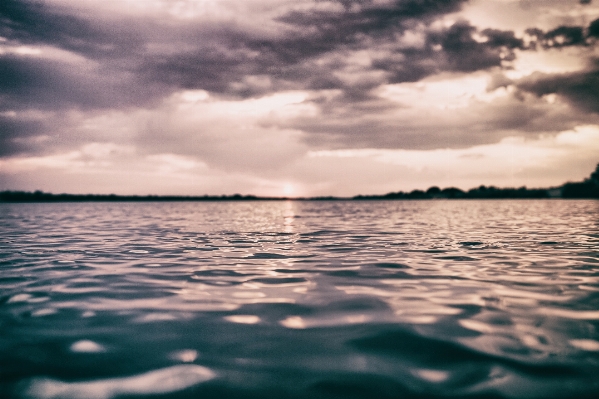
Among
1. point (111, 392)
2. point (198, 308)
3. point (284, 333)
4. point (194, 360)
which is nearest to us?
point (111, 392)

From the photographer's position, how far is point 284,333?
544cm

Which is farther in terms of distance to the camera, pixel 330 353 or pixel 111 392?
pixel 330 353

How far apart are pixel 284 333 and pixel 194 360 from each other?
135 centimetres

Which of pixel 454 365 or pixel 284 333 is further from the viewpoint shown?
pixel 284 333

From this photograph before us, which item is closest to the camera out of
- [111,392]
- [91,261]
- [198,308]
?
[111,392]

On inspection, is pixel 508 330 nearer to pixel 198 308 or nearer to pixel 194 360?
pixel 194 360

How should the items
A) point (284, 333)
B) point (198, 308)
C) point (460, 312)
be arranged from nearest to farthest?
point (284, 333), point (460, 312), point (198, 308)

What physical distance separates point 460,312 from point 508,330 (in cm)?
94

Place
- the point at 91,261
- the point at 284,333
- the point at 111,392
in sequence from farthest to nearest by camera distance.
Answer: the point at 91,261
the point at 284,333
the point at 111,392

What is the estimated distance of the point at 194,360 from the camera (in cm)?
453

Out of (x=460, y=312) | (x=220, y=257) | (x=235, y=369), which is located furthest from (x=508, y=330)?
(x=220, y=257)

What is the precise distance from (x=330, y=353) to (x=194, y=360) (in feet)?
5.18

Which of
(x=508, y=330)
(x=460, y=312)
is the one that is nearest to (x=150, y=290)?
(x=460, y=312)

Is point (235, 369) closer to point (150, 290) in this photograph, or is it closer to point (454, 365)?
point (454, 365)
